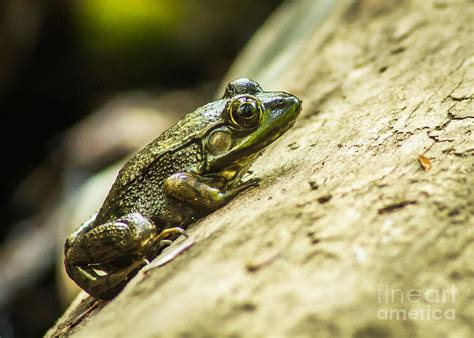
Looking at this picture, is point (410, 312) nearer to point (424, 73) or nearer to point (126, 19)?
point (424, 73)

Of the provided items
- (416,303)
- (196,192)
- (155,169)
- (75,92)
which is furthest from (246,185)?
(75,92)

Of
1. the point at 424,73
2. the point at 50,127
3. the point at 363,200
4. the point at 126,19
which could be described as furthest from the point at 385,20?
the point at 50,127

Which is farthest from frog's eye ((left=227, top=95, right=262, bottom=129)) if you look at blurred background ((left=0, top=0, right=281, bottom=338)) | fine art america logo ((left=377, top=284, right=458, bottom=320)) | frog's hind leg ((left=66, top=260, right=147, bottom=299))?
blurred background ((left=0, top=0, right=281, bottom=338))

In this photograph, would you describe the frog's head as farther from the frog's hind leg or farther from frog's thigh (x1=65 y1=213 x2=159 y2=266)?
the frog's hind leg

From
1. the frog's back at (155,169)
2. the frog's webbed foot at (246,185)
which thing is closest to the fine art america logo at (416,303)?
the frog's webbed foot at (246,185)

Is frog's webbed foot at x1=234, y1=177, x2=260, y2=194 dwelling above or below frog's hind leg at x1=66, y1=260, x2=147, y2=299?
below

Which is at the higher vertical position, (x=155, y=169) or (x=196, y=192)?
(x=155, y=169)

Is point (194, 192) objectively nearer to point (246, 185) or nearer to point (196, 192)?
point (196, 192)
